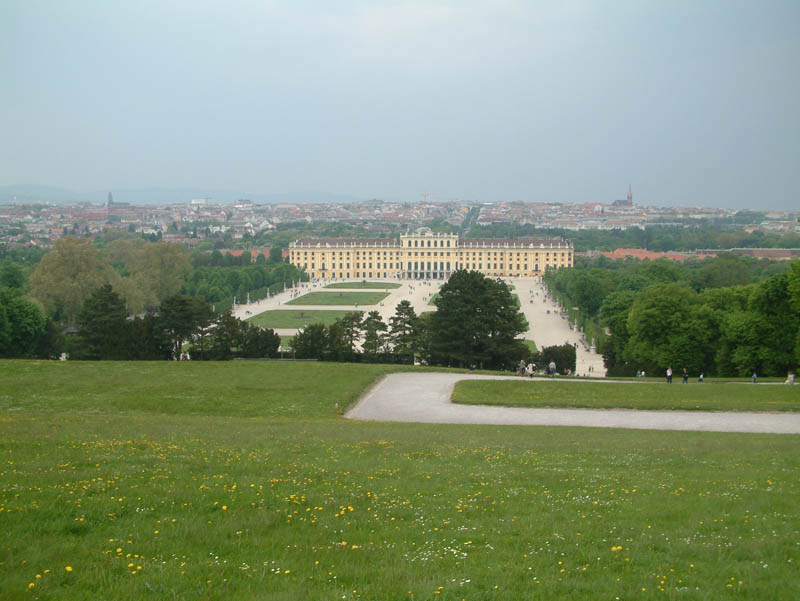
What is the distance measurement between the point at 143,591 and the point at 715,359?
26837 millimetres

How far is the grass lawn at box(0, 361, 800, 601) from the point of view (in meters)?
4.84

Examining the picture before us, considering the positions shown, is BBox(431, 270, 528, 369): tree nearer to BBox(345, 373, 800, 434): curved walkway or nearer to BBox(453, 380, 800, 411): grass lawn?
BBox(453, 380, 800, 411): grass lawn

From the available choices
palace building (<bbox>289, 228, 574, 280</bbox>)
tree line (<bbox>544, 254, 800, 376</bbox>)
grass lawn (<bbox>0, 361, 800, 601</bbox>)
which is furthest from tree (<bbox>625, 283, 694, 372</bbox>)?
palace building (<bbox>289, 228, 574, 280</bbox>)

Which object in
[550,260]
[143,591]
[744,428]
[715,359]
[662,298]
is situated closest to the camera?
[143,591]

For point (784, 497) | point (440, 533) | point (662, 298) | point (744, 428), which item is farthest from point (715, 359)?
point (440, 533)

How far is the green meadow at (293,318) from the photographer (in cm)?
5375

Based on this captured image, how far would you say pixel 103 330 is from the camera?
98.9 feet

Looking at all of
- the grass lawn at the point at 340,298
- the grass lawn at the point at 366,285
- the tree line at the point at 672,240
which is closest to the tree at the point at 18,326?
the grass lawn at the point at 340,298

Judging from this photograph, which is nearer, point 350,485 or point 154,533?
point 154,533

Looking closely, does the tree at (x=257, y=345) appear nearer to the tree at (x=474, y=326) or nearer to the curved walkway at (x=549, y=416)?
the tree at (x=474, y=326)

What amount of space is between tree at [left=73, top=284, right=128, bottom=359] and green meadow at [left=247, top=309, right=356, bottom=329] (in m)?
20.8

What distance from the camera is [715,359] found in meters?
27.8

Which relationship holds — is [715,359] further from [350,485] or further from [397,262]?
[397,262]

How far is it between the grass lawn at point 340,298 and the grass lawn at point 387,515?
56.5 m
